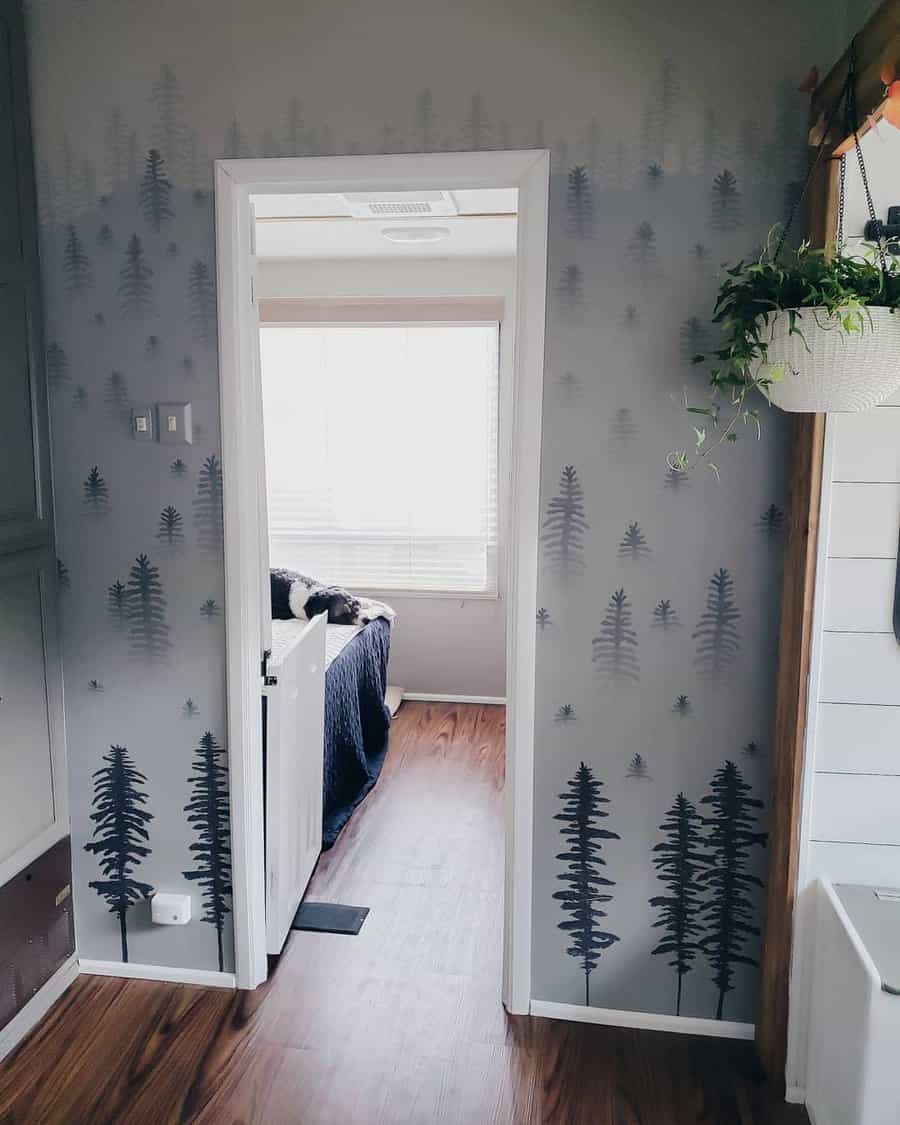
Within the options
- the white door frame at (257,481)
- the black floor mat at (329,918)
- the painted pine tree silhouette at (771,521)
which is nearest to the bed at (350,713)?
the black floor mat at (329,918)

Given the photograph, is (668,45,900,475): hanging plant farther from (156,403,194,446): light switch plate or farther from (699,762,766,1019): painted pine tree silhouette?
(156,403,194,446): light switch plate

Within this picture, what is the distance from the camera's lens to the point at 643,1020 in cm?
234

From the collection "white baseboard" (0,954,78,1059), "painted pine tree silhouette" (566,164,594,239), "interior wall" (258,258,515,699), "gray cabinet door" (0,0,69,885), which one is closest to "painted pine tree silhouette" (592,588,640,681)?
"painted pine tree silhouette" (566,164,594,239)

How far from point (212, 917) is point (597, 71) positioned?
2.37m

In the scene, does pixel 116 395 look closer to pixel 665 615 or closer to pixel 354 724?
pixel 665 615

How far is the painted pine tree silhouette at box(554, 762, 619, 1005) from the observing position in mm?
2295

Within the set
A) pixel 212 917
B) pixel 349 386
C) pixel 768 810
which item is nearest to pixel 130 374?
pixel 212 917

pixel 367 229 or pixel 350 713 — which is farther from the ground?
pixel 367 229

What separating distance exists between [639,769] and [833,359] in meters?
1.12

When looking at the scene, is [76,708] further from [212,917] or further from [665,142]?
[665,142]

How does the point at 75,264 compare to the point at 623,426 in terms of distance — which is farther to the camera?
the point at 75,264

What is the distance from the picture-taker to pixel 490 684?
16.5ft

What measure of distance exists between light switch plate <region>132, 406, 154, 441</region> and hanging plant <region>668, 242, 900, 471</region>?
142 centimetres

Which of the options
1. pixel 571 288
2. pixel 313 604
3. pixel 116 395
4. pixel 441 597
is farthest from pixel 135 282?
pixel 441 597
